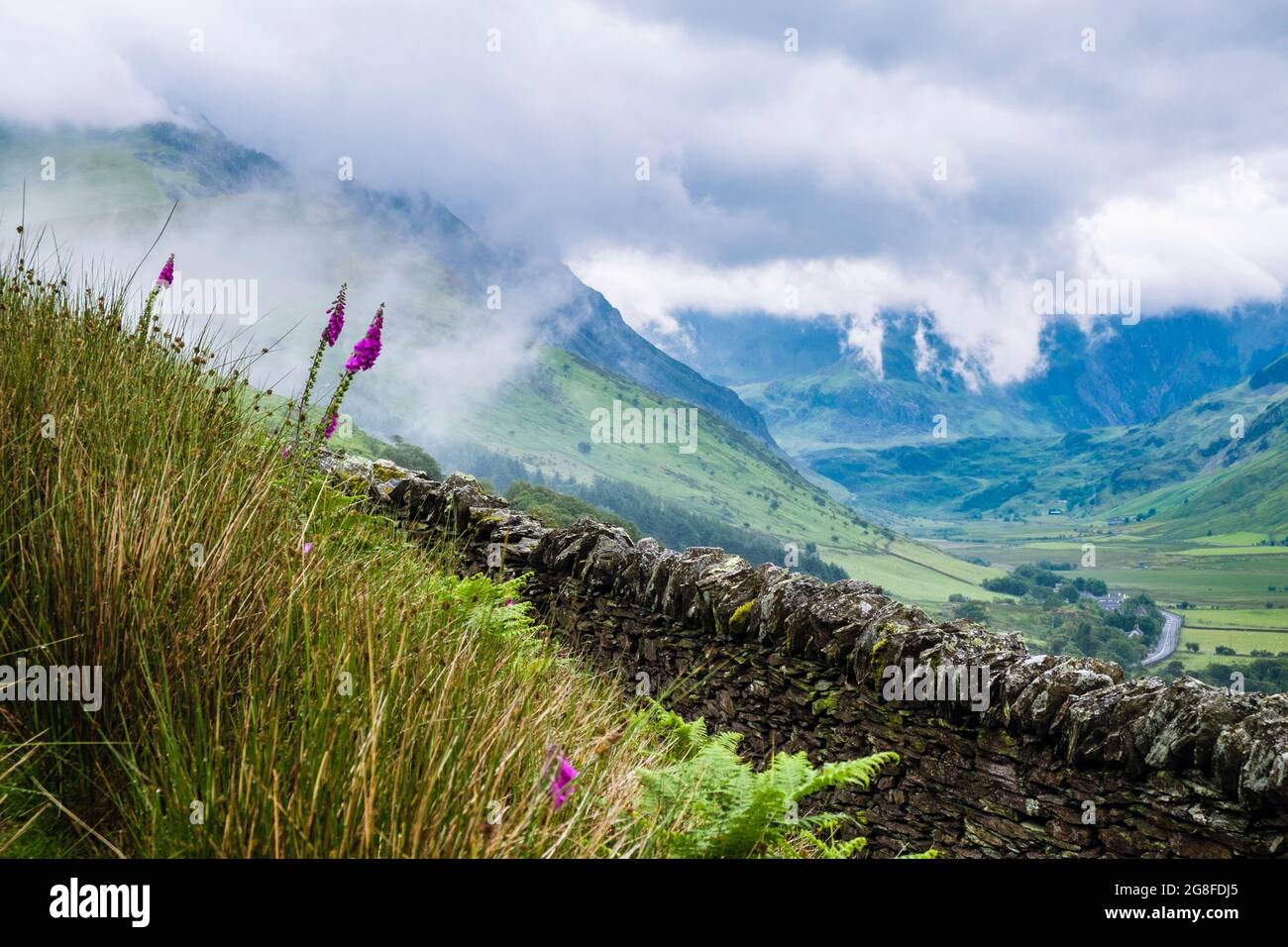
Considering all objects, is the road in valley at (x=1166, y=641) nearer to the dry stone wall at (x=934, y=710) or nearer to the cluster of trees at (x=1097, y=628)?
the cluster of trees at (x=1097, y=628)

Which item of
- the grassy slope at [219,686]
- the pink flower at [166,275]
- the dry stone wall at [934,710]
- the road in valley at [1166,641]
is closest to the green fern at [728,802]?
the grassy slope at [219,686]

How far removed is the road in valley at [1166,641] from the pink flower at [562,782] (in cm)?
12474

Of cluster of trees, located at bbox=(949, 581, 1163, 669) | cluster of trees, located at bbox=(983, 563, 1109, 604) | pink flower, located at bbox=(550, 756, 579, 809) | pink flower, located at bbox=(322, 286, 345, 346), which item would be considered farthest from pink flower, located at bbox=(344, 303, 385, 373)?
cluster of trees, located at bbox=(983, 563, 1109, 604)

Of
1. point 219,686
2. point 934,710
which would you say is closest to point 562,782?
point 219,686

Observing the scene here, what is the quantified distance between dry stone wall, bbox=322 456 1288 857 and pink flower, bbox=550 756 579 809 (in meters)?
1.18

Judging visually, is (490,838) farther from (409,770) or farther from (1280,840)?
(1280,840)

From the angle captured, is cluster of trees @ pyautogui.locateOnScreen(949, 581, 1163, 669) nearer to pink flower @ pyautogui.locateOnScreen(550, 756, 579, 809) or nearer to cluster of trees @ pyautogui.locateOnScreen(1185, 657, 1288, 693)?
cluster of trees @ pyautogui.locateOnScreen(1185, 657, 1288, 693)

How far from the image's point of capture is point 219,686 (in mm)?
2557

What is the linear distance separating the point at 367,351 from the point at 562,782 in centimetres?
375

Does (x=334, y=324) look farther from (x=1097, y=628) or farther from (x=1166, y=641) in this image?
(x=1166, y=641)

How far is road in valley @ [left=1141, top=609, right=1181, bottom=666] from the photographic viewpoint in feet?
381

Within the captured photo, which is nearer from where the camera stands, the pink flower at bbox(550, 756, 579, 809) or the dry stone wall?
the pink flower at bbox(550, 756, 579, 809)
